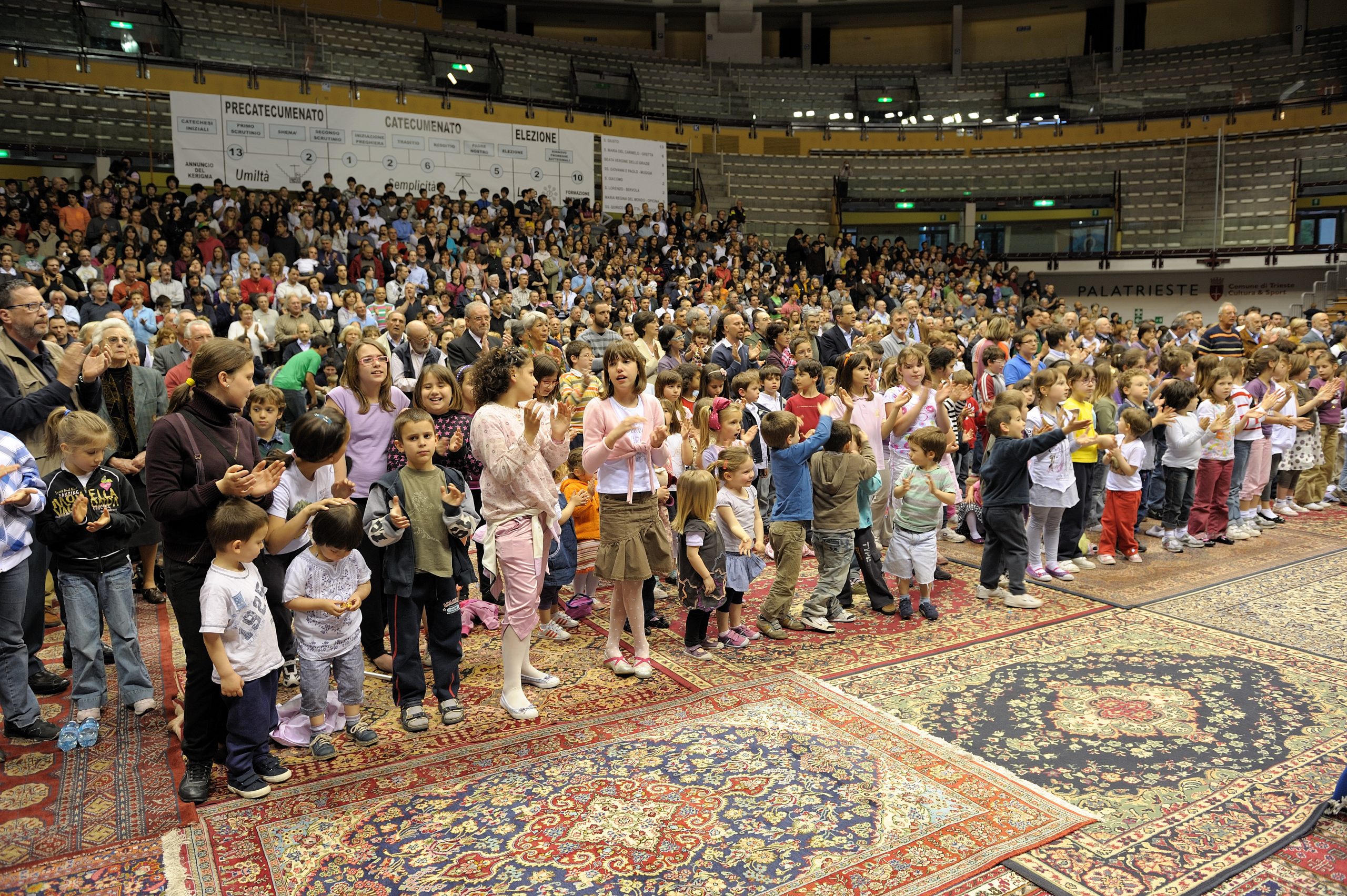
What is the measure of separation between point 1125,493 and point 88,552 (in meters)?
6.63

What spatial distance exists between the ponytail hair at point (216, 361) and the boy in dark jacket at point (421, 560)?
767mm

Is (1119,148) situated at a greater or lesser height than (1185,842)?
greater

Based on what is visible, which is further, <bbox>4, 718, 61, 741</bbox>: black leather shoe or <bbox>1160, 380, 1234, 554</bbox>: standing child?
<bbox>1160, 380, 1234, 554</bbox>: standing child

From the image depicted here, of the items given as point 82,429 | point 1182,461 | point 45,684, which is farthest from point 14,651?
point 1182,461

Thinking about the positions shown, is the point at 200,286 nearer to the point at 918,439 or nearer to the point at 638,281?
the point at 638,281

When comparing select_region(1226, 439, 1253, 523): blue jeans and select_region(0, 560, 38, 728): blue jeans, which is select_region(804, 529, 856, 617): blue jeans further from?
select_region(1226, 439, 1253, 523): blue jeans

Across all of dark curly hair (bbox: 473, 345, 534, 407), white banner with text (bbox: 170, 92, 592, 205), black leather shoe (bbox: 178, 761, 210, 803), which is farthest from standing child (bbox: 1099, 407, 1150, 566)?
white banner with text (bbox: 170, 92, 592, 205)

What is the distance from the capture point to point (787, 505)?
17.1ft

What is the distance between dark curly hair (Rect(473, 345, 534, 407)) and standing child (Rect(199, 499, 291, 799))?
3.57 ft

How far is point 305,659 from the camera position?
152 inches

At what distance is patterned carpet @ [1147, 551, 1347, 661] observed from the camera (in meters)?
5.10

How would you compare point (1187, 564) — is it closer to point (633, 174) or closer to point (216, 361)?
point (216, 361)

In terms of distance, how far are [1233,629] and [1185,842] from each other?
2.62 m

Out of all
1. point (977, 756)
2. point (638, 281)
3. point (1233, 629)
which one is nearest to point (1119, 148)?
point (638, 281)
